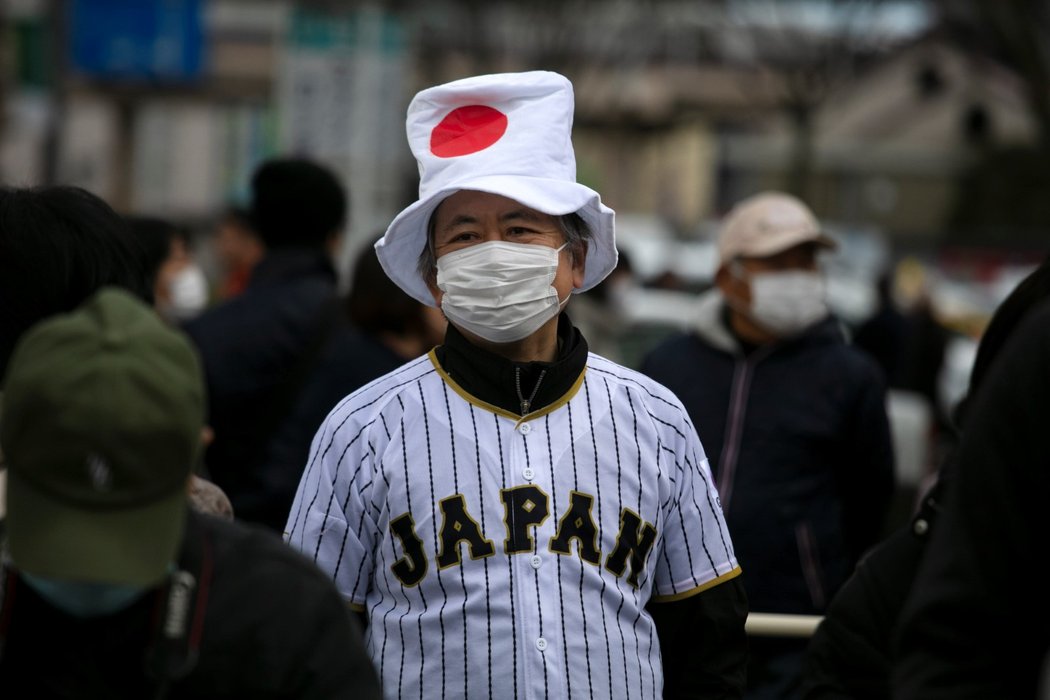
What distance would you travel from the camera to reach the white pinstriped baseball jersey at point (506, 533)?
2877 millimetres

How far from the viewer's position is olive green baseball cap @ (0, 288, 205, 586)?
1.94 metres

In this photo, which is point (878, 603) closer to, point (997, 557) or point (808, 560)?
point (997, 557)

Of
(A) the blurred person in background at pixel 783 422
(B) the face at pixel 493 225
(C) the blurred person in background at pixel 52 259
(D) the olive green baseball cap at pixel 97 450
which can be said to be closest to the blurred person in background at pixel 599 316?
(A) the blurred person in background at pixel 783 422

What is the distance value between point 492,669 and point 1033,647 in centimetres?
107

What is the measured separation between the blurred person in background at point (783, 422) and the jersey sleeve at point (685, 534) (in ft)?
5.53

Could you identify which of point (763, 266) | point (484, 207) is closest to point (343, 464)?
point (484, 207)

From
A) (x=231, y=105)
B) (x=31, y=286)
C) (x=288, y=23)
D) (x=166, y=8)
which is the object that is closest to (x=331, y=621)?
(x=31, y=286)

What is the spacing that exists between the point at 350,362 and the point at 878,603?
2965mm

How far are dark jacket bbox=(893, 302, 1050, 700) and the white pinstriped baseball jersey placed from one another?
88 cm

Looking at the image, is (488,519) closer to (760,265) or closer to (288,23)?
(760,265)

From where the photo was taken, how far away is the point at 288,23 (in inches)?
386

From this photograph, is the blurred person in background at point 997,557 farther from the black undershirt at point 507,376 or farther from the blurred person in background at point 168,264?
the blurred person in background at point 168,264

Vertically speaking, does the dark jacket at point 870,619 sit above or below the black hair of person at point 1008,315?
below

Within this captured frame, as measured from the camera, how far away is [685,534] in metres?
3.11
